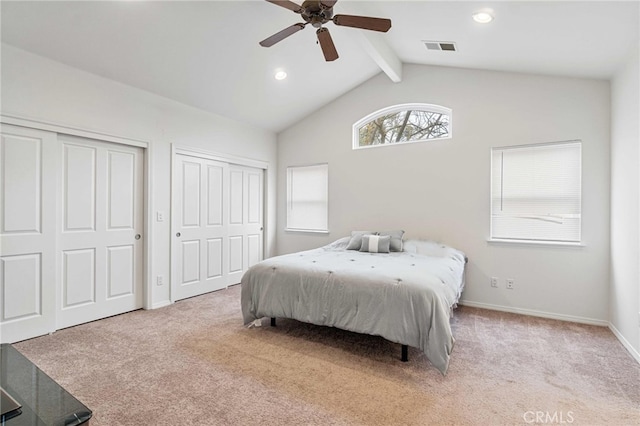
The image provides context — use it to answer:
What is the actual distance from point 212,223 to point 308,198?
163 centimetres

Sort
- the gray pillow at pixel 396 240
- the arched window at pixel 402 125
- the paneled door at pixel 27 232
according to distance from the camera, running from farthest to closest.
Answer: the arched window at pixel 402 125, the gray pillow at pixel 396 240, the paneled door at pixel 27 232

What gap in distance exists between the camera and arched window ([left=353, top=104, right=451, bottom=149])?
14.2ft

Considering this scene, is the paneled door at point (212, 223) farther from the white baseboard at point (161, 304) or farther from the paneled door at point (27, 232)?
the paneled door at point (27, 232)

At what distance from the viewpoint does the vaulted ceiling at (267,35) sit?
8.29 feet

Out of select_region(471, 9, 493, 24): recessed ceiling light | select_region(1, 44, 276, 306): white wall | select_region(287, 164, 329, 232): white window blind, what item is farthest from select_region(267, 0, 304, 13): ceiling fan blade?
select_region(287, 164, 329, 232): white window blind

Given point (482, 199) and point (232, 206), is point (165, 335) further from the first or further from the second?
point (482, 199)

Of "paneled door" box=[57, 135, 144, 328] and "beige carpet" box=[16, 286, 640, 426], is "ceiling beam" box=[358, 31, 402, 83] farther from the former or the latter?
"beige carpet" box=[16, 286, 640, 426]

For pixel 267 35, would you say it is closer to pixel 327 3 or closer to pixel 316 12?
pixel 316 12

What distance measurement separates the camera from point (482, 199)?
396cm

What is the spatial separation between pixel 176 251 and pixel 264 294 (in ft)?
5.68

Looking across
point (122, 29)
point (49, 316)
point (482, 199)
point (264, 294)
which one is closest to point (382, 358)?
point (264, 294)

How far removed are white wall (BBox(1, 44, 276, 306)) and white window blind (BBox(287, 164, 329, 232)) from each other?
84 centimetres

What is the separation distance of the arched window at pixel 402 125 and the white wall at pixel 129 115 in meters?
1.80

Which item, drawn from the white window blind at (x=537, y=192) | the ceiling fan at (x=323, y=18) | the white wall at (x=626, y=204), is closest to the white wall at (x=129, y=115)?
the ceiling fan at (x=323, y=18)
